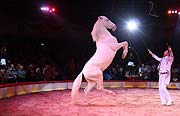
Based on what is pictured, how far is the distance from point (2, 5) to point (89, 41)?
6.80 metres

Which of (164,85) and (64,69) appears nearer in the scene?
(164,85)

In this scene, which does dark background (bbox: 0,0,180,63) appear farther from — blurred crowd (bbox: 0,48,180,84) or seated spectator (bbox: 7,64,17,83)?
seated spectator (bbox: 7,64,17,83)

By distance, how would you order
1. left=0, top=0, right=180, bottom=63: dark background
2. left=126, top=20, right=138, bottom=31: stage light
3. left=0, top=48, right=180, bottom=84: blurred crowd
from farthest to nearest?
left=126, top=20, right=138, bottom=31: stage light, left=0, top=0, right=180, bottom=63: dark background, left=0, top=48, right=180, bottom=84: blurred crowd

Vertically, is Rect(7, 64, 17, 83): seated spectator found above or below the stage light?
below

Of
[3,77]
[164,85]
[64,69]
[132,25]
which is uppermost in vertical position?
[132,25]

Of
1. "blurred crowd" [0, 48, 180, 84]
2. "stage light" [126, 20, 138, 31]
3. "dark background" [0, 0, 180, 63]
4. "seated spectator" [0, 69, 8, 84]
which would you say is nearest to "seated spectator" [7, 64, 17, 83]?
"blurred crowd" [0, 48, 180, 84]

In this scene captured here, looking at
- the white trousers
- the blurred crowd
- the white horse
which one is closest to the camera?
the white horse

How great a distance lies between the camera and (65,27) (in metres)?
21.1

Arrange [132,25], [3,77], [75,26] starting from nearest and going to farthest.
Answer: [3,77]
[132,25]
[75,26]

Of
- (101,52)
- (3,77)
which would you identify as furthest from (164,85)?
(3,77)

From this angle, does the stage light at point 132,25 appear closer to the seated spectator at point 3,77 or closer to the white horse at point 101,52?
the seated spectator at point 3,77

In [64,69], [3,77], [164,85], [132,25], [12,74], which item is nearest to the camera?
[164,85]

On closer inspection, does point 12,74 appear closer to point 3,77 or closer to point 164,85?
point 3,77

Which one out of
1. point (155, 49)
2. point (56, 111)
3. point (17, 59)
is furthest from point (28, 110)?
point (155, 49)
